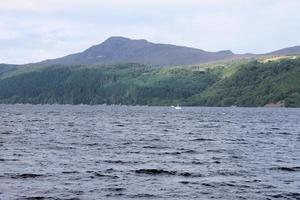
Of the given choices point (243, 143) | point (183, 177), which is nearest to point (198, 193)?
point (183, 177)

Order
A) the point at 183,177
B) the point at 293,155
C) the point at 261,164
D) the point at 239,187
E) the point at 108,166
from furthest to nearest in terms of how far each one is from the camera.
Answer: the point at 293,155 → the point at 261,164 → the point at 108,166 → the point at 183,177 → the point at 239,187

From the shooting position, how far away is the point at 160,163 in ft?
158

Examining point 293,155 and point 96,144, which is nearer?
point 293,155

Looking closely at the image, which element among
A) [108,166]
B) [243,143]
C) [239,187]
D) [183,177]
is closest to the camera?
[239,187]

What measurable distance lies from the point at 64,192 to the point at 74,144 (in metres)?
33.9

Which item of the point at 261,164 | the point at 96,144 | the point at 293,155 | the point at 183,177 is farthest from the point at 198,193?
the point at 96,144

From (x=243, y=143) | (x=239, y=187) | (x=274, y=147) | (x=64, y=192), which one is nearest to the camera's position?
(x=64, y=192)

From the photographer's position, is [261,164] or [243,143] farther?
[243,143]

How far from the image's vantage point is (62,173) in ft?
134

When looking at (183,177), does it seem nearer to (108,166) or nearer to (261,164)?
(108,166)

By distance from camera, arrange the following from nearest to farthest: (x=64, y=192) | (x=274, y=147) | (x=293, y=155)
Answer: (x=64, y=192) → (x=293, y=155) → (x=274, y=147)

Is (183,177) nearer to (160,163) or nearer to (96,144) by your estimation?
(160,163)

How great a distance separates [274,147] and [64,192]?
130 feet

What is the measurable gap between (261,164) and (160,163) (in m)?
9.52
